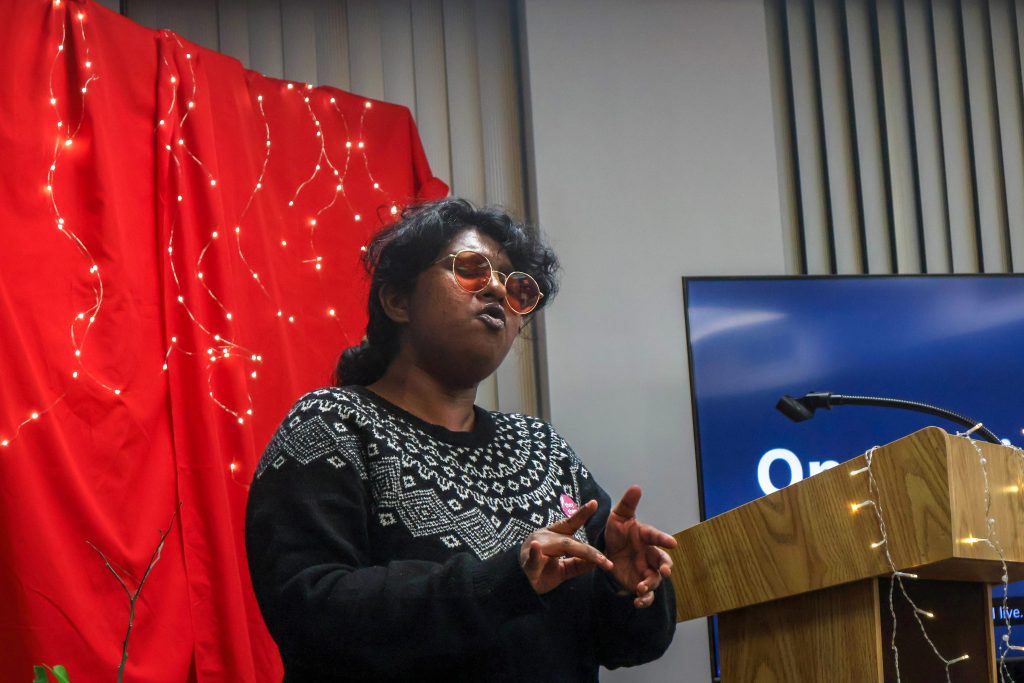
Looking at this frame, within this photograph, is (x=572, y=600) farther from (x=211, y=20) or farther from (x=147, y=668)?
(x=211, y=20)

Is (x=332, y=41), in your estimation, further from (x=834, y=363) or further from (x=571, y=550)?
(x=571, y=550)

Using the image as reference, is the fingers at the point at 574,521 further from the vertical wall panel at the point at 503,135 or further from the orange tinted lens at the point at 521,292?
the vertical wall panel at the point at 503,135

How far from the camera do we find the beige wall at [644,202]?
3150 millimetres

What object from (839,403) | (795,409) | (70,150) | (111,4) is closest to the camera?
(839,403)

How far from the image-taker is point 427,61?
3.43 metres

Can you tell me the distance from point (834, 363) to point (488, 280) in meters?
1.59

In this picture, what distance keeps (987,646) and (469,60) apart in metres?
2.29

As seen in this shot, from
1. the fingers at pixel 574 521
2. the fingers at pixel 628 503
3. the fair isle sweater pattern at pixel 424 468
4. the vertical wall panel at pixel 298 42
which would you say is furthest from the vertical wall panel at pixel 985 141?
the fingers at pixel 574 521

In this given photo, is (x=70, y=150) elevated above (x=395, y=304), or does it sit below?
above

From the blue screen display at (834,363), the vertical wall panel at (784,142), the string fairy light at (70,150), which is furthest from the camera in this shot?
the vertical wall panel at (784,142)

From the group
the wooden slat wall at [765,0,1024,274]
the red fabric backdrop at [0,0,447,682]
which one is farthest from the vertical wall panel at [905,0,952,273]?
the red fabric backdrop at [0,0,447,682]

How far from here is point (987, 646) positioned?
5.72 ft

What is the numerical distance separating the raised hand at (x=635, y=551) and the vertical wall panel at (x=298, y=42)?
2.11m

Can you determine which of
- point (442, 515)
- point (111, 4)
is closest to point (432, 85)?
point (111, 4)
